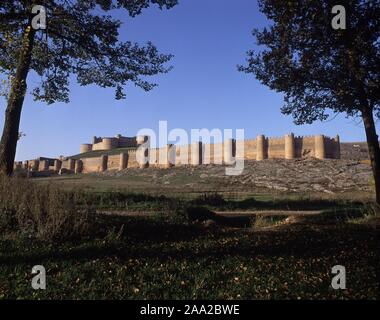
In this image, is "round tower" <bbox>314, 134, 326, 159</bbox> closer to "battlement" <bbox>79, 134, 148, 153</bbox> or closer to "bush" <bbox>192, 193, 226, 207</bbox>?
"bush" <bbox>192, 193, 226, 207</bbox>

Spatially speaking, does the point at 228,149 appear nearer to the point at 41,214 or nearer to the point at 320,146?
the point at 320,146

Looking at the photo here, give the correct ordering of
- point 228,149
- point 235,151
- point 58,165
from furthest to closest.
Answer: point 58,165 < point 235,151 < point 228,149

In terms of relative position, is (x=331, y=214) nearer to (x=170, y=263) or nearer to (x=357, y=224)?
(x=357, y=224)

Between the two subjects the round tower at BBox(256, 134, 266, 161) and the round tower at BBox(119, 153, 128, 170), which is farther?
the round tower at BBox(119, 153, 128, 170)

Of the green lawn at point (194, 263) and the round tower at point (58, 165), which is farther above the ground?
the round tower at point (58, 165)

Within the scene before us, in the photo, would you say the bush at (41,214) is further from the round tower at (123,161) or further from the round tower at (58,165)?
the round tower at (58,165)

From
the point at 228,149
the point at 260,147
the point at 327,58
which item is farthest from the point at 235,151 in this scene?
the point at 327,58

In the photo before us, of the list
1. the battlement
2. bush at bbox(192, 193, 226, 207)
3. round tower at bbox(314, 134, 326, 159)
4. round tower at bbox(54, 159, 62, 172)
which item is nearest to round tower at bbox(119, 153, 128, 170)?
round tower at bbox(54, 159, 62, 172)

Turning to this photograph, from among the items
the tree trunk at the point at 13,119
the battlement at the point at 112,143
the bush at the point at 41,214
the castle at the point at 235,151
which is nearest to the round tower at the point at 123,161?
the castle at the point at 235,151

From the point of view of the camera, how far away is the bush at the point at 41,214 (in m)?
7.68

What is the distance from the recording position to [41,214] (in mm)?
8125

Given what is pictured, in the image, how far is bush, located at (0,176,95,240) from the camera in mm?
7676

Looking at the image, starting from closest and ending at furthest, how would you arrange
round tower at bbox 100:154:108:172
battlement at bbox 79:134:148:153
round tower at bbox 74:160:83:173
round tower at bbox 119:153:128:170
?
round tower at bbox 119:153:128:170 < round tower at bbox 100:154:108:172 < round tower at bbox 74:160:83:173 < battlement at bbox 79:134:148:153

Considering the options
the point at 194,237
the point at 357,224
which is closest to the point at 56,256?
the point at 194,237
